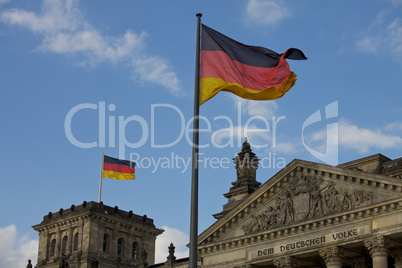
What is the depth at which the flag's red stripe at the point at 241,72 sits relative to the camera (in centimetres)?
2530

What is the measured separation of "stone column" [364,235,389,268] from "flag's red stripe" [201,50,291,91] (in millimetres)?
18301

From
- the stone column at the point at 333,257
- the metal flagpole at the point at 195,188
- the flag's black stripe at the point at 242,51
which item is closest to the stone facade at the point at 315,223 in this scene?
the stone column at the point at 333,257

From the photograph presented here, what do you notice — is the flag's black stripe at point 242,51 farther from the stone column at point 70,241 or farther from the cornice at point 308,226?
the stone column at point 70,241

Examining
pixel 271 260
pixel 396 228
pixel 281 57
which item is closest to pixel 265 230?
pixel 271 260

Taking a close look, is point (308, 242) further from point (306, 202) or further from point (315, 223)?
point (306, 202)

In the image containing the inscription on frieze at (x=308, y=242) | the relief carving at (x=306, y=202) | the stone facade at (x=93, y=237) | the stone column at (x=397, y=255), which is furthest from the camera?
the stone facade at (x=93, y=237)

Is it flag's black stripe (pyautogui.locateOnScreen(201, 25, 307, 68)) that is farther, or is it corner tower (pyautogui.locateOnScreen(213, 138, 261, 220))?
corner tower (pyautogui.locateOnScreen(213, 138, 261, 220))

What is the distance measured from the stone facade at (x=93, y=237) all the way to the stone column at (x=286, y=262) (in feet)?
92.4

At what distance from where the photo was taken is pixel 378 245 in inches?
1628

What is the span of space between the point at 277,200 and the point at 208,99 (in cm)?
2457

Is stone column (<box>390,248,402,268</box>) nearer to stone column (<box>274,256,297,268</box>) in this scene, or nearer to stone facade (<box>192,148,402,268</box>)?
stone facade (<box>192,148,402,268</box>)

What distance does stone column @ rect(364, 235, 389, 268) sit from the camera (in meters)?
41.0

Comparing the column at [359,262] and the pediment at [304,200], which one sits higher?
the pediment at [304,200]

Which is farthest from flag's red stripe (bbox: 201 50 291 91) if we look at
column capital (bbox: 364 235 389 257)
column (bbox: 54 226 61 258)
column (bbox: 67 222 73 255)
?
column (bbox: 54 226 61 258)
